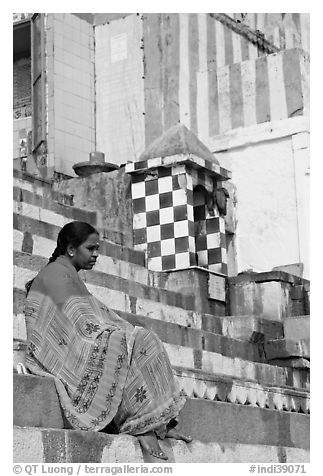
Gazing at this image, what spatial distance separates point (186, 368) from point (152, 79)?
40.5 ft

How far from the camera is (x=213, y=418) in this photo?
22.7 ft

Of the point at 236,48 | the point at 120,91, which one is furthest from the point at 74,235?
the point at 236,48

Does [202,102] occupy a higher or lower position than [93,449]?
higher

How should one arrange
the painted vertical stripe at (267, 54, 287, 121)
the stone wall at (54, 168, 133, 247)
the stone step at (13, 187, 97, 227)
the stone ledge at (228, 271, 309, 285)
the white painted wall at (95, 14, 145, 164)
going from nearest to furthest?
the stone step at (13, 187, 97, 227)
the stone ledge at (228, 271, 309, 285)
the stone wall at (54, 168, 133, 247)
the painted vertical stripe at (267, 54, 287, 121)
the white painted wall at (95, 14, 145, 164)

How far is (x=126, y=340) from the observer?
6031 millimetres

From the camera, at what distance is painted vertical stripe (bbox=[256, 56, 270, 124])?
17.2 metres

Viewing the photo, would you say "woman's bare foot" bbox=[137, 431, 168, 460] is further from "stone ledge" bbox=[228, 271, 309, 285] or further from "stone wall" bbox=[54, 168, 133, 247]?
"stone wall" bbox=[54, 168, 133, 247]

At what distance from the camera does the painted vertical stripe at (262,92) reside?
56.3ft

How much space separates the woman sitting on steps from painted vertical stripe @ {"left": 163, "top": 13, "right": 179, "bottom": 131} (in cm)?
1282

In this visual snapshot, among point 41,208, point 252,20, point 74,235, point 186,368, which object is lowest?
point 186,368

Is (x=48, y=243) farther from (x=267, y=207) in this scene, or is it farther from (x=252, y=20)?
(x=252, y=20)

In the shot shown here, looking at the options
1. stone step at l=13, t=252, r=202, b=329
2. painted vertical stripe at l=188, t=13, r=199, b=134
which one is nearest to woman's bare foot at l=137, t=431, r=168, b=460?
stone step at l=13, t=252, r=202, b=329
